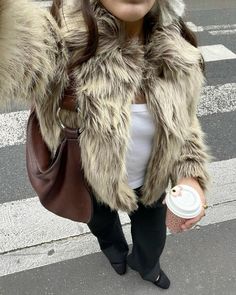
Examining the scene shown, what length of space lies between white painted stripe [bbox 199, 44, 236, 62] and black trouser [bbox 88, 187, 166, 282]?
3297mm

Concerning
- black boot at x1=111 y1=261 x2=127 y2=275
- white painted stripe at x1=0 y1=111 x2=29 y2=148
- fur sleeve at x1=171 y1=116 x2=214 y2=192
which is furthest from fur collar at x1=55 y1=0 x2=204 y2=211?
white painted stripe at x1=0 y1=111 x2=29 y2=148

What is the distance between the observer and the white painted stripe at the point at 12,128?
12.0ft

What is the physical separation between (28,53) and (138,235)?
3.98 feet

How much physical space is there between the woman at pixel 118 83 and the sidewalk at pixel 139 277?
744 millimetres

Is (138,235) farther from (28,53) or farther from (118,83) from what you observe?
(28,53)

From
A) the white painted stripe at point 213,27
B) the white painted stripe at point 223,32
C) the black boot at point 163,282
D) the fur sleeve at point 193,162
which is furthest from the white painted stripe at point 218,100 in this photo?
the fur sleeve at point 193,162

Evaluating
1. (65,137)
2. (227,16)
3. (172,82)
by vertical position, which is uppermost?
(172,82)

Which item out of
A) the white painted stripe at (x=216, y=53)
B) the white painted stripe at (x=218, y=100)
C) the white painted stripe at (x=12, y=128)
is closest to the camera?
the white painted stripe at (x=12, y=128)

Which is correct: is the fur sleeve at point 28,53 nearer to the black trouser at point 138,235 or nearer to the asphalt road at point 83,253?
the black trouser at point 138,235

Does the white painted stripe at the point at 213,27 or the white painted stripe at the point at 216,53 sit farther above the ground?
the white painted stripe at the point at 216,53

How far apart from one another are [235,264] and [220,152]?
1.28m

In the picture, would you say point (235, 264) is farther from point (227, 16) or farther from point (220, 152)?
point (227, 16)

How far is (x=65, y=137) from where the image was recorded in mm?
1627

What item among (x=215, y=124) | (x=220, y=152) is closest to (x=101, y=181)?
(x=220, y=152)
